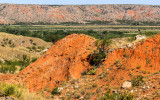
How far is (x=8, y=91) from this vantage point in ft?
24.0

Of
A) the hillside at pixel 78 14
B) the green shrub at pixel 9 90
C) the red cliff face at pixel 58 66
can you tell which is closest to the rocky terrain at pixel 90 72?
the red cliff face at pixel 58 66

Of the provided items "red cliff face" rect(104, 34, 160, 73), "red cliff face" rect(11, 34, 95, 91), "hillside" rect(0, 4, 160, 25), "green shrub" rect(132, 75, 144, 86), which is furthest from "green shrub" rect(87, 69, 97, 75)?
"hillside" rect(0, 4, 160, 25)

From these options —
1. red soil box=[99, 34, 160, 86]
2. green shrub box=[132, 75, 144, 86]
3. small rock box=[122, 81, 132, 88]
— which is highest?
red soil box=[99, 34, 160, 86]

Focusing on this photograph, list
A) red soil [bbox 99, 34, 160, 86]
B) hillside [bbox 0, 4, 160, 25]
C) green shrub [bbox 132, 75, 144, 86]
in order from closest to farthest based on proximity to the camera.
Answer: green shrub [bbox 132, 75, 144, 86]
red soil [bbox 99, 34, 160, 86]
hillside [bbox 0, 4, 160, 25]

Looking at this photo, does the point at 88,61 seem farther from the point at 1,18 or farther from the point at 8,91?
the point at 1,18

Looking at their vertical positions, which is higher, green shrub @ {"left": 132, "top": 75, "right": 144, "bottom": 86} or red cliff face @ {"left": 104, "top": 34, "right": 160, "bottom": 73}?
red cliff face @ {"left": 104, "top": 34, "right": 160, "bottom": 73}

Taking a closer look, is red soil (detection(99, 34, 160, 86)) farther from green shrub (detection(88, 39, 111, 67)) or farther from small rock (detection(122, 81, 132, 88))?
small rock (detection(122, 81, 132, 88))

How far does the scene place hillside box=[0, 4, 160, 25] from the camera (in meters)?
165

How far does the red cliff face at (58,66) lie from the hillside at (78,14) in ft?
496

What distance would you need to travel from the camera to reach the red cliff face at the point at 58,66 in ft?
39.9

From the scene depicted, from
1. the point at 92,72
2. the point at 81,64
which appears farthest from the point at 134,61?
the point at 81,64

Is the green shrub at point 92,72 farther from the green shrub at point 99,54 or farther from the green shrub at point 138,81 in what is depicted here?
the green shrub at point 138,81

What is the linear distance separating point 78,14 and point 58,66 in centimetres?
17192

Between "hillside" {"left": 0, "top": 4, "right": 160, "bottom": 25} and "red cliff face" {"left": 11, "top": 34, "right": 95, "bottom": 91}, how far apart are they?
15110cm
